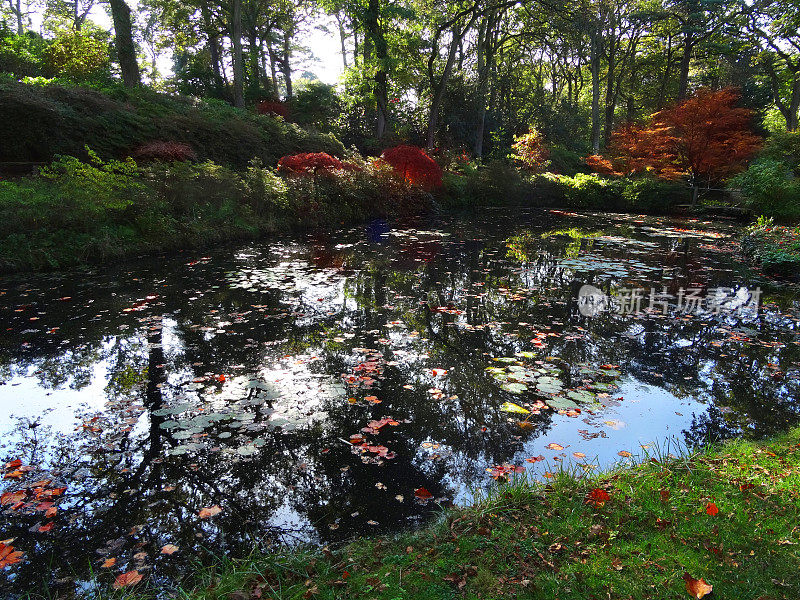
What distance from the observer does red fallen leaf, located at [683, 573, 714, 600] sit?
192cm

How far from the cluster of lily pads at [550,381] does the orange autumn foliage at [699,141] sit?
60.5ft

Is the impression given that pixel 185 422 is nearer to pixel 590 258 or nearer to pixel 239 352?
pixel 239 352

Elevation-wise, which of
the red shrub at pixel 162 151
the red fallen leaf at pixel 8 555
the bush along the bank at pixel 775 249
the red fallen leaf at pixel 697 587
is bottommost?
the red fallen leaf at pixel 8 555

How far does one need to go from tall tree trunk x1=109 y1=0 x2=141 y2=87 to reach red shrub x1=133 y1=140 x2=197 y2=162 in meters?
5.10

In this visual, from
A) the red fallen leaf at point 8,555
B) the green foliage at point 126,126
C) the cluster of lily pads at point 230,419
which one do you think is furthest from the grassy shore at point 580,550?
the green foliage at point 126,126

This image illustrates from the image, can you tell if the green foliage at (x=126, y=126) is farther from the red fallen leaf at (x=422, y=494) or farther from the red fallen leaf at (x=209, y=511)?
the red fallen leaf at (x=422, y=494)

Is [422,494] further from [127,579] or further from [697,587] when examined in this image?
[127,579]

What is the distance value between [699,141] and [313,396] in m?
21.2

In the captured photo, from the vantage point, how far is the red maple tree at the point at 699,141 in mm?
18094

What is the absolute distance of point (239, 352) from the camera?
5195 mm

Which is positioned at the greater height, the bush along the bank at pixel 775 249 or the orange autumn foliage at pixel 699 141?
the orange autumn foliage at pixel 699 141

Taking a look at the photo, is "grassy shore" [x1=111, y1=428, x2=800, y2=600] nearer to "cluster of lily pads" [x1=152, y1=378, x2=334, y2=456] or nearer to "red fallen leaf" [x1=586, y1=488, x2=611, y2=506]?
"red fallen leaf" [x1=586, y1=488, x2=611, y2=506]

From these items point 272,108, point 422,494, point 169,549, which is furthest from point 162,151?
point 422,494

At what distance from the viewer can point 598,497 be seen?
261cm
